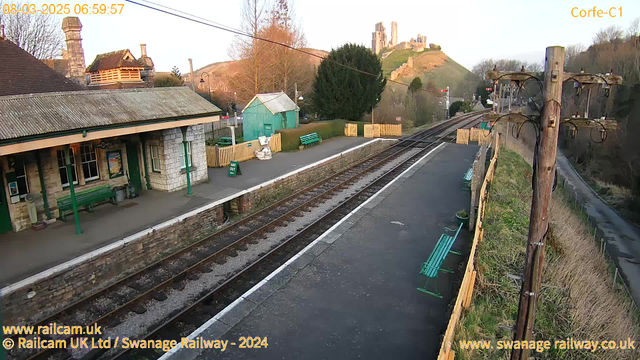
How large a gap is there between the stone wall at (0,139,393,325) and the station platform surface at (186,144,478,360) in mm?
4061

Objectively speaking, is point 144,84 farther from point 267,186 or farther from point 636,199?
point 636,199

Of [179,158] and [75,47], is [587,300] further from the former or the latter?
[75,47]

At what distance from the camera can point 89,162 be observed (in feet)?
42.0

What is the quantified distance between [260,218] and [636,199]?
2422 centimetres

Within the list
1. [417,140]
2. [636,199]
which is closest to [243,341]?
[417,140]

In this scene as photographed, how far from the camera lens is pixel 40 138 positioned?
9.61 meters

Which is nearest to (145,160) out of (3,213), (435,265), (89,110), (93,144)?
(93,144)

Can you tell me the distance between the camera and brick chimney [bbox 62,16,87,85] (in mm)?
19516

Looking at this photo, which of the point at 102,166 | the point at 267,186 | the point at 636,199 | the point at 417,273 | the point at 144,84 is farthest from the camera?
the point at 636,199

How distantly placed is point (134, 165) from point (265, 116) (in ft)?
38.7

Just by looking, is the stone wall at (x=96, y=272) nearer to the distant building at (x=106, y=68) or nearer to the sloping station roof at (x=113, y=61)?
the distant building at (x=106, y=68)

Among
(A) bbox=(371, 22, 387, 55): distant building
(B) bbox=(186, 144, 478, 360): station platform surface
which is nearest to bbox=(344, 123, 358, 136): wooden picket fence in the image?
(B) bbox=(186, 144, 478, 360): station platform surface

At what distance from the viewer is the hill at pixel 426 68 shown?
100938 mm

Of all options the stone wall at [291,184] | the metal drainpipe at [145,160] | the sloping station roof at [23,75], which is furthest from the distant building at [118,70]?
the stone wall at [291,184]
